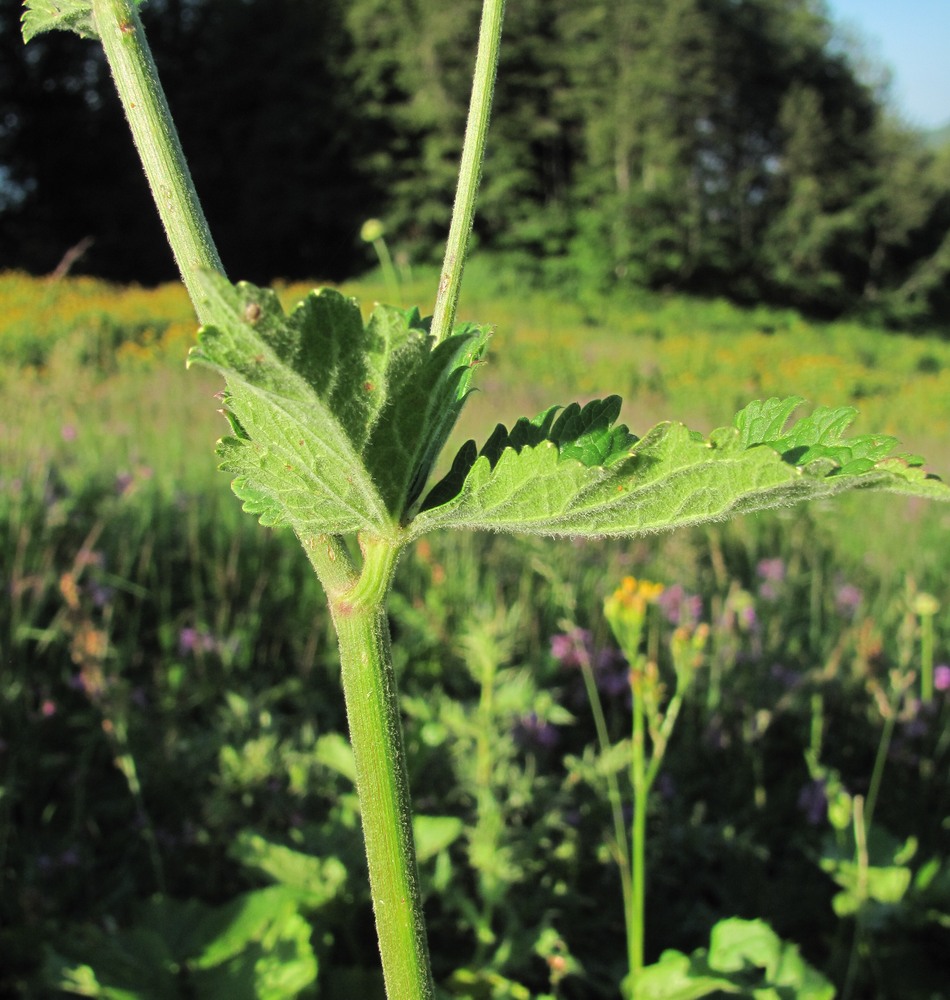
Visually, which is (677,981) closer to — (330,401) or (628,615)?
(628,615)

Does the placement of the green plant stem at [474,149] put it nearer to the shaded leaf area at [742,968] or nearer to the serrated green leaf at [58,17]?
the serrated green leaf at [58,17]

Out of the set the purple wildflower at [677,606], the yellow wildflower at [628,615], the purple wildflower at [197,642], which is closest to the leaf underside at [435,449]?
the yellow wildflower at [628,615]

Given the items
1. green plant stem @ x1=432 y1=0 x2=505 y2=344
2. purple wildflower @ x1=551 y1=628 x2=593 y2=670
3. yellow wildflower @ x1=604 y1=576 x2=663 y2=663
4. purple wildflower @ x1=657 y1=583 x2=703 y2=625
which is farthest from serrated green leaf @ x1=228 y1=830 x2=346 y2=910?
purple wildflower @ x1=657 y1=583 x2=703 y2=625

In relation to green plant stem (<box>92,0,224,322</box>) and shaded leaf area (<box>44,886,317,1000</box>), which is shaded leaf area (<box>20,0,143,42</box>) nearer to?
green plant stem (<box>92,0,224,322</box>)

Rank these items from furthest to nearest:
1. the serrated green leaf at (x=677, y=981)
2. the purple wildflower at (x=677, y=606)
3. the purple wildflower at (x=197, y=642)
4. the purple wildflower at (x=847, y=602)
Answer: the purple wildflower at (x=847, y=602) < the purple wildflower at (x=677, y=606) < the purple wildflower at (x=197, y=642) < the serrated green leaf at (x=677, y=981)

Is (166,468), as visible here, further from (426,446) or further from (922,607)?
(426,446)
